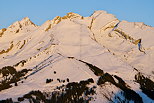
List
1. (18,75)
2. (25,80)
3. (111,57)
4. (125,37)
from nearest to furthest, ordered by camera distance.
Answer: (25,80) → (18,75) → (111,57) → (125,37)

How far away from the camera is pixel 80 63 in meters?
112

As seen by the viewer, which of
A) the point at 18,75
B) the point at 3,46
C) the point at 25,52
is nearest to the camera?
the point at 18,75

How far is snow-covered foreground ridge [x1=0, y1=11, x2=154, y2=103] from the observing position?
80.1 m

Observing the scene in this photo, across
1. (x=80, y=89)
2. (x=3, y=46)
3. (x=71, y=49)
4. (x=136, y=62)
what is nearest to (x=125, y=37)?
(x=136, y=62)

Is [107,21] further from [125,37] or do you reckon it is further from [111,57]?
[111,57]

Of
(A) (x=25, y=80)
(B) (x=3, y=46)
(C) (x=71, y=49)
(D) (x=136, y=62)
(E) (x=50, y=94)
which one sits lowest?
(E) (x=50, y=94)

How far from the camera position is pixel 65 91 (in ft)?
255

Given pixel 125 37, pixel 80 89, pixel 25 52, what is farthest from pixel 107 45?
pixel 80 89

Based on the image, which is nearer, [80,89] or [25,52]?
[80,89]

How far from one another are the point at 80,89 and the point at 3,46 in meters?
125

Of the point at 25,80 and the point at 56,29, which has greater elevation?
the point at 56,29

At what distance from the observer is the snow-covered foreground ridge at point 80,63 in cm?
8012

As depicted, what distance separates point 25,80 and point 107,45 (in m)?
79.5

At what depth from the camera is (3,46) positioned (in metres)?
190
